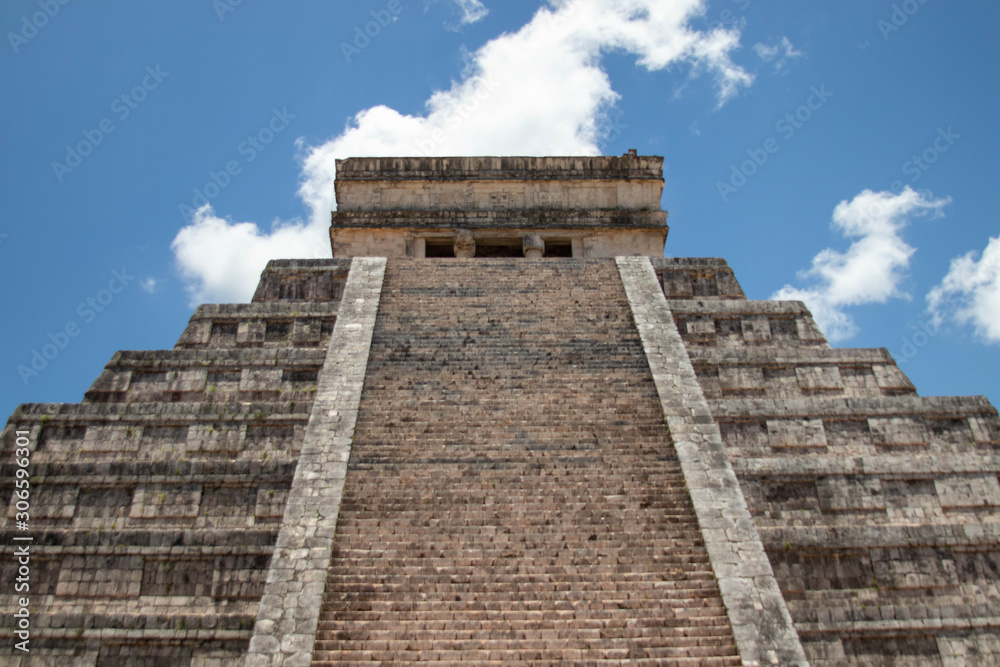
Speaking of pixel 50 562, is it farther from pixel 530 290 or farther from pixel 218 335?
pixel 530 290

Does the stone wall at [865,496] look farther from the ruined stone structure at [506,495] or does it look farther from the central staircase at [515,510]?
the central staircase at [515,510]

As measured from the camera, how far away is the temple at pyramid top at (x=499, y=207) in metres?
16.9

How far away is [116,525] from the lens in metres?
8.73

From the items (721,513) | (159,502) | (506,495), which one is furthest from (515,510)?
(159,502)

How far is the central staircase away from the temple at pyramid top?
5.16m

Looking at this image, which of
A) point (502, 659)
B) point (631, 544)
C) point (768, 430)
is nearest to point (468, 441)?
point (631, 544)

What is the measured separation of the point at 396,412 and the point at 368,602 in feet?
9.80

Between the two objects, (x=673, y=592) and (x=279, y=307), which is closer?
(x=673, y=592)

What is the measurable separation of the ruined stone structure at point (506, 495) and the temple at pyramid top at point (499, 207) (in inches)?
177

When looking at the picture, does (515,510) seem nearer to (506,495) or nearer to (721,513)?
(506,495)

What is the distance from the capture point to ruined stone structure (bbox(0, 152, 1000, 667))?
7.32 meters

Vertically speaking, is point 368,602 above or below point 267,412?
below

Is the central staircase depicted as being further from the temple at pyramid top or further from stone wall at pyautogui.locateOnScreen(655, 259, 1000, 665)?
the temple at pyramid top

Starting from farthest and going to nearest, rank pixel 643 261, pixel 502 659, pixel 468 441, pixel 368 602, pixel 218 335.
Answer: pixel 643 261
pixel 218 335
pixel 468 441
pixel 368 602
pixel 502 659
